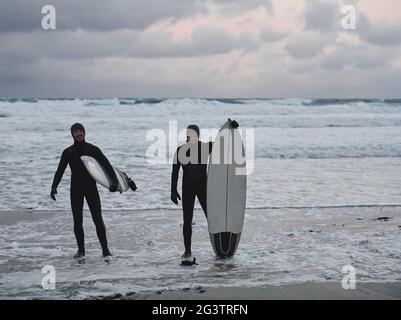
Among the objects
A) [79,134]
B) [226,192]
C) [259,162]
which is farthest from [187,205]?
[259,162]

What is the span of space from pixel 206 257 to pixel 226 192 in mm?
857

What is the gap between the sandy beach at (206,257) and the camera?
5.06m

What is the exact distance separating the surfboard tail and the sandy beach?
0.40ft

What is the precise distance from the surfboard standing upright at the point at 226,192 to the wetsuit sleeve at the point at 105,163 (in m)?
1.18

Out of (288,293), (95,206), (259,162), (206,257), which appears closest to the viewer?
(288,293)

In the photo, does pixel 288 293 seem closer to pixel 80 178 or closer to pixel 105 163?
pixel 105 163

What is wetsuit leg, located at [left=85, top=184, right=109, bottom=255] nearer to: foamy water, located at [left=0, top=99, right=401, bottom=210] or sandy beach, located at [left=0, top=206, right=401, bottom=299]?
sandy beach, located at [left=0, top=206, right=401, bottom=299]

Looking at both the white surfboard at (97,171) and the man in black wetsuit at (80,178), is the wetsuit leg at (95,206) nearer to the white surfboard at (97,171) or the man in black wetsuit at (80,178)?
the man in black wetsuit at (80,178)

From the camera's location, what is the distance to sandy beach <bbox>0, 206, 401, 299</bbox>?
506 centimetres

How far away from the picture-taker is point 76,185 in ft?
20.3

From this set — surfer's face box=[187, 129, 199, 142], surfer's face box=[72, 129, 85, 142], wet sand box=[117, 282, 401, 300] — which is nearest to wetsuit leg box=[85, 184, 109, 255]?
surfer's face box=[72, 129, 85, 142]

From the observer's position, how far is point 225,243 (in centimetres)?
626

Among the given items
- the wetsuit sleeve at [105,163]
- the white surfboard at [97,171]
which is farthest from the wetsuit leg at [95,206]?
the wetsuit sleeve at [105,163]
